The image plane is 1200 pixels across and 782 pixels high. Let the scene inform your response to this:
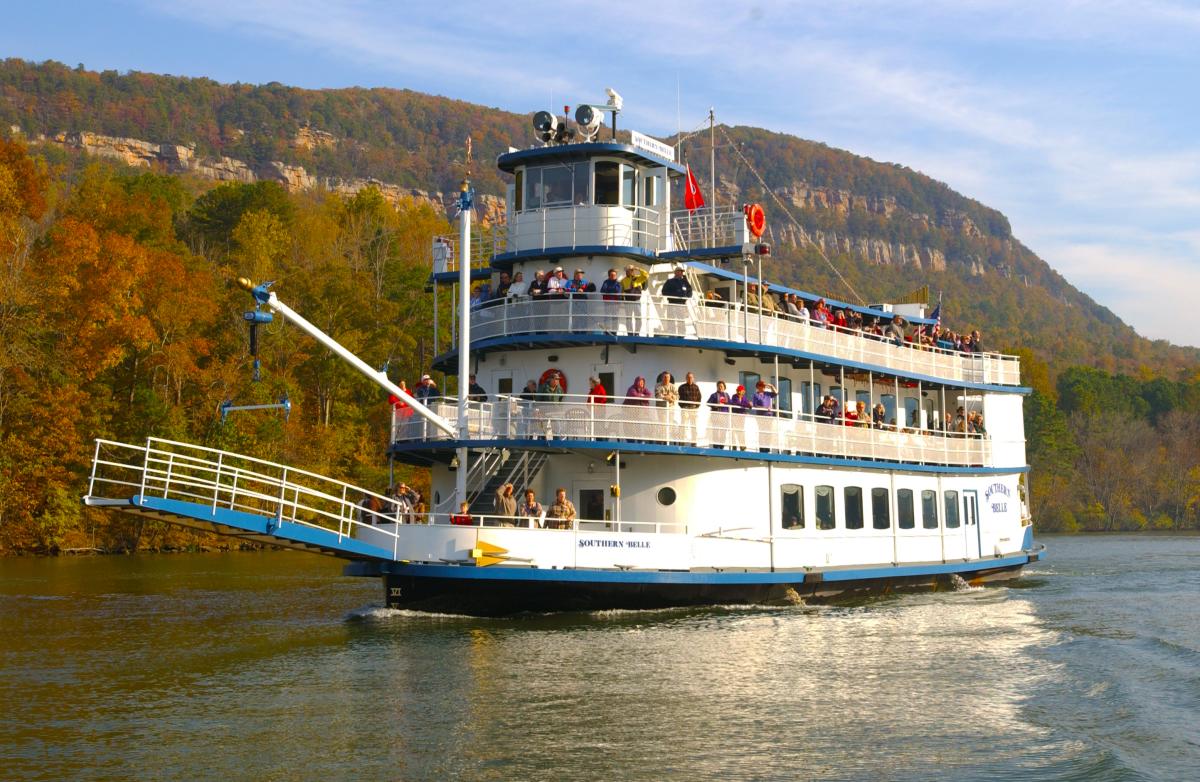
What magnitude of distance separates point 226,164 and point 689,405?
136 meters

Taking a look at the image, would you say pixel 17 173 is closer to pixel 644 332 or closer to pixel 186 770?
pixel 644 332

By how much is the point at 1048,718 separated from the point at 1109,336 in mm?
182533

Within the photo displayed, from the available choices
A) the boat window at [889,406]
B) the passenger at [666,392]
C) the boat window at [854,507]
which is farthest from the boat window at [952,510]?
the passenger at [666,392]

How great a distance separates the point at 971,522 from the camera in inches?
1288

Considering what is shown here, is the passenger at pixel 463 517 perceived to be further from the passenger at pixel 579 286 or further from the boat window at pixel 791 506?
the boat window at pixel 791 506

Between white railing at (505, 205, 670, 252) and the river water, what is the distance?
7.84 meters

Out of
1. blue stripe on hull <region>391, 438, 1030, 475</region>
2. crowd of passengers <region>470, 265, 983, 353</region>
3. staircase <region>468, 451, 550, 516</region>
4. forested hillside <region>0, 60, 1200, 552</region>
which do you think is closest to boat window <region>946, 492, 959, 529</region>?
crowd of passengers <region>470, 265, 983, 353</region>

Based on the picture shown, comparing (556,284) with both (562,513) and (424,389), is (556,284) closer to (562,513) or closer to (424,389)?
(424,389)

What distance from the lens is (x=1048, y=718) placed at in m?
16.1

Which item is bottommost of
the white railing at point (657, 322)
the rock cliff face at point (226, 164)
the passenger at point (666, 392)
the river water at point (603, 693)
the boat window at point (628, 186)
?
the river water at point (603, 693)

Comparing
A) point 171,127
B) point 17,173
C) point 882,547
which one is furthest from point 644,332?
point 171,127

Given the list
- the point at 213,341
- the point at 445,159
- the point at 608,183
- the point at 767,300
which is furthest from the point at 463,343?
the point at 445,159

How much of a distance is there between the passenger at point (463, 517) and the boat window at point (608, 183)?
764 centimetres

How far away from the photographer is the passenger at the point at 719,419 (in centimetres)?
2505
